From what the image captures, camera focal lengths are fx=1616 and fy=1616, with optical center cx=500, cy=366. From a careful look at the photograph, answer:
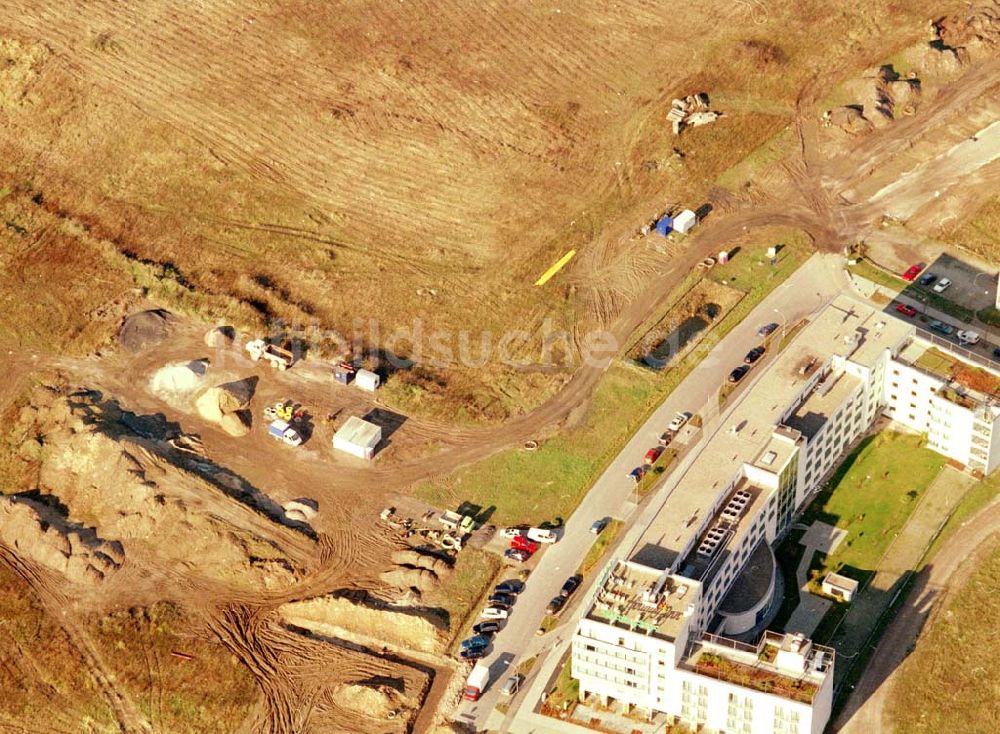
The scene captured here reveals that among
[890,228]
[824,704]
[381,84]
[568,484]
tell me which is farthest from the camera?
[381,84]

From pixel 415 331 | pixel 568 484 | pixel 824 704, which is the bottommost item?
pixel 824 704

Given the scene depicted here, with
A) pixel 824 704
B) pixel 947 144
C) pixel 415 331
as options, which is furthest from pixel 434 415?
pixel 947 144

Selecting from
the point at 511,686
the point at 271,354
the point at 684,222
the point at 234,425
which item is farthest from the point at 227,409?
the point at 684,222

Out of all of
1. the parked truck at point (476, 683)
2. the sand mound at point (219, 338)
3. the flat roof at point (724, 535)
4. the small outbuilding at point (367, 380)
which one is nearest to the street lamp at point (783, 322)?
the flat roof at point (724, 535)

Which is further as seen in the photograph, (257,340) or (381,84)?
(381,84)

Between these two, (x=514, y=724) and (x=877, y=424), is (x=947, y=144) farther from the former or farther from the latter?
(x=514, y=724)

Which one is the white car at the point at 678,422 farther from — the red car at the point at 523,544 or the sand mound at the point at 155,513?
the sand mound at the point at 155,513

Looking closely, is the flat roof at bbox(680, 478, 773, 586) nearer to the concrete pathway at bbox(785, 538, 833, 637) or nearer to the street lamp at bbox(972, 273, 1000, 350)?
the concrete pathway at bbox(785, 538, 833, 637)
